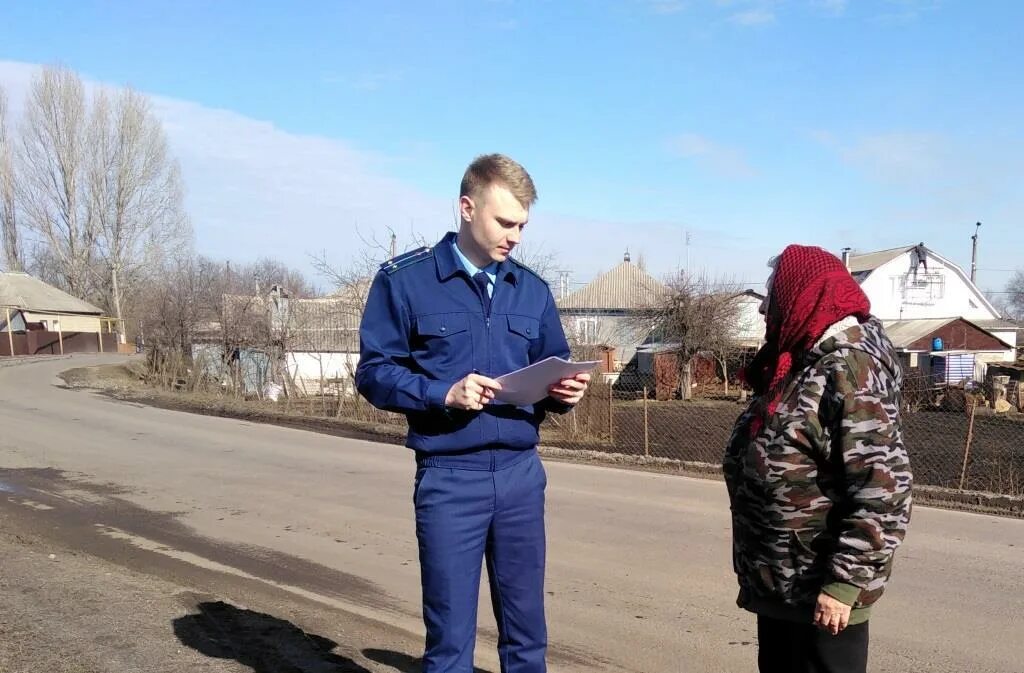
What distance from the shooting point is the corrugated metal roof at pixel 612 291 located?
41.0 metres

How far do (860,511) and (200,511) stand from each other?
24.5ft

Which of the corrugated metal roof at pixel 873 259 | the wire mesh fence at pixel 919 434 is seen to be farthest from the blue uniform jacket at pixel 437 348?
the corrugated metal roof at pixel 873 259

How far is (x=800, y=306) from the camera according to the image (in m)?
2.41

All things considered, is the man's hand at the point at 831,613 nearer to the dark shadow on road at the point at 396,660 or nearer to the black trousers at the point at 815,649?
the black trousers at the point at 815,649

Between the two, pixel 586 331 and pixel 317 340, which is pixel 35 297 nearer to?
pixel 317 340

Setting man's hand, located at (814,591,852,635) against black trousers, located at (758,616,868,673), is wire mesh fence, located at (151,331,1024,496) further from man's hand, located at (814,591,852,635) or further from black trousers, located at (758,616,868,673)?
man's hand, located at (814,591,852,635)

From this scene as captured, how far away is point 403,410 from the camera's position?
2.65 metres

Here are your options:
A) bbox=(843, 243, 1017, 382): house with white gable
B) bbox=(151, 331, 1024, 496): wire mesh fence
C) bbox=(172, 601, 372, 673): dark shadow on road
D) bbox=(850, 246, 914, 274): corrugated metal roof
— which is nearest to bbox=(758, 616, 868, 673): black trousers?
bbox=(172, 601, 372, 673): dark shadow on road

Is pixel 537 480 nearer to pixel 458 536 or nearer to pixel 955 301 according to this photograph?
pixel 458 536

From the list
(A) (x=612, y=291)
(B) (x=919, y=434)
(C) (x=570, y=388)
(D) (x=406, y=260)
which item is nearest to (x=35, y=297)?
(A) (x=612, y=291)

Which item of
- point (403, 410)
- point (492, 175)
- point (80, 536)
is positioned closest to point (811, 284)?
point (492, 175)

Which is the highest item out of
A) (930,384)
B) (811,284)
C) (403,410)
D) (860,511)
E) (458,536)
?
(811,284)

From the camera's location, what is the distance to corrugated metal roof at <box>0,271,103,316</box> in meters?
53.2

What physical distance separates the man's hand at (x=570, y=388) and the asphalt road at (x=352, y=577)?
6.44 ft
